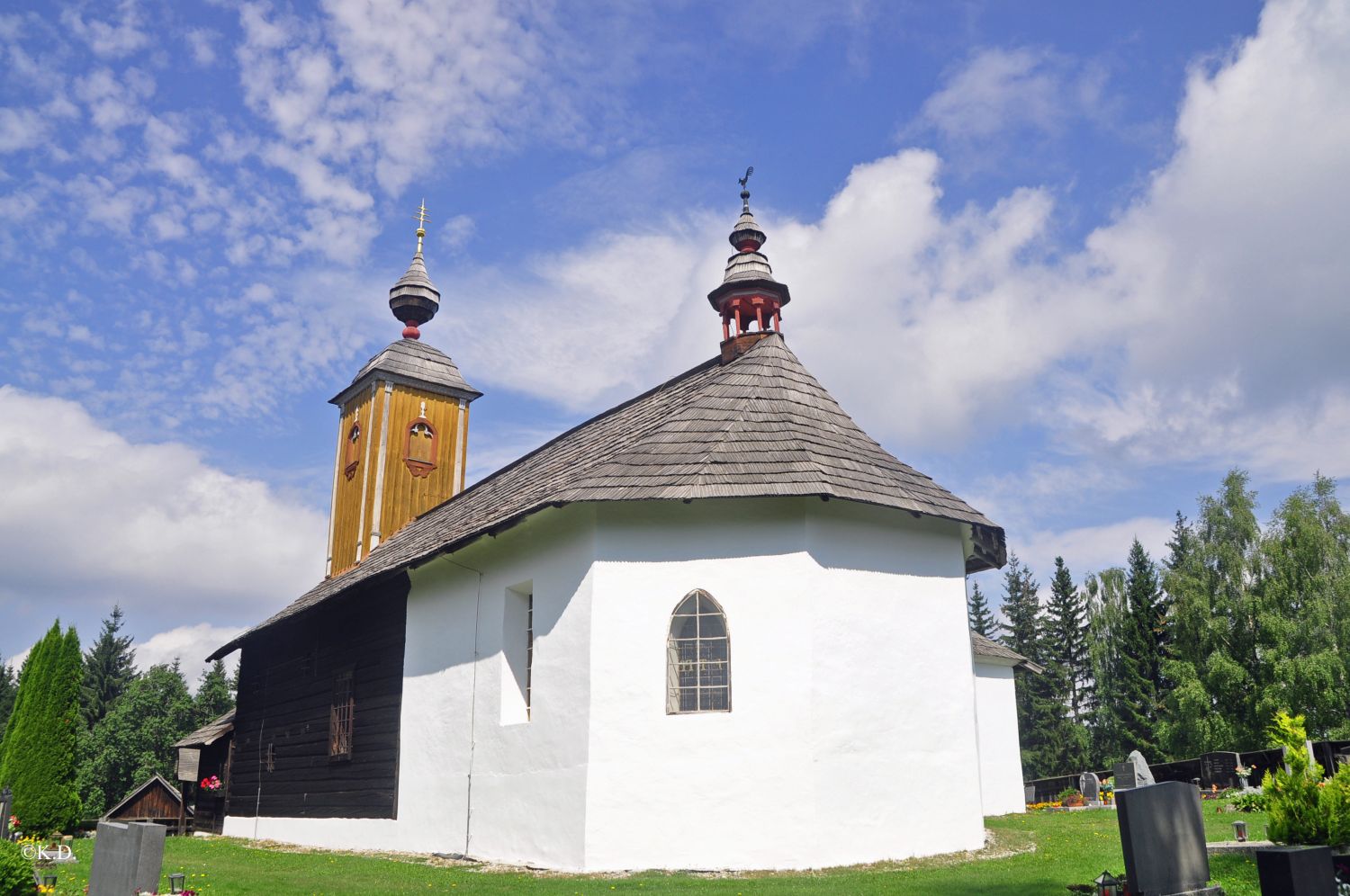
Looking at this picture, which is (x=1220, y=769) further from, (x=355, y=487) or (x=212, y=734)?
(x=212, y=734)

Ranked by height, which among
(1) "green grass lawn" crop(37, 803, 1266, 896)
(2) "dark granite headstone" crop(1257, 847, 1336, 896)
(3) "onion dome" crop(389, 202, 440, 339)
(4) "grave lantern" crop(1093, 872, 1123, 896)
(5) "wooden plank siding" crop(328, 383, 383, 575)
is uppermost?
(3) "onion dome" crop(389, 202, 440, 339)

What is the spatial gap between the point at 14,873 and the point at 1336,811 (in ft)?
37.6

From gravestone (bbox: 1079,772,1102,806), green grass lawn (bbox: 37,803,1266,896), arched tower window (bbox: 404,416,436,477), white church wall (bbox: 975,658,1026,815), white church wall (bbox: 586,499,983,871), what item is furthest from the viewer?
arched tower window (bbox: 404,416,436,477)

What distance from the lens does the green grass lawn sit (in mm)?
9578

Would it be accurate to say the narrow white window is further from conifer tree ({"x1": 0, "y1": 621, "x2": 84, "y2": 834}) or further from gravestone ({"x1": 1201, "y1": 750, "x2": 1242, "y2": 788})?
gravestone ({"x1": 1201, "y1": 750, "x2": 1242, "y2": 788})

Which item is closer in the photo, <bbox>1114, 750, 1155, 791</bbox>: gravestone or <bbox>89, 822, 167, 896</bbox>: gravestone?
<bbox>89, 822, 167, 896</bbox>: gravestone

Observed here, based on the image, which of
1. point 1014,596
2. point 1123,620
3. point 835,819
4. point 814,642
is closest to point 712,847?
point 835,819

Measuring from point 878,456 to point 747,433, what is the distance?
2010 mm

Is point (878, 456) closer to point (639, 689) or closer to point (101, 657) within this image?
point (639, 689)

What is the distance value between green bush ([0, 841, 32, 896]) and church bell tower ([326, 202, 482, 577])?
1377cm

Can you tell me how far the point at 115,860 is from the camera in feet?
29.6

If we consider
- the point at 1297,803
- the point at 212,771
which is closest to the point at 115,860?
the point at 1297,803

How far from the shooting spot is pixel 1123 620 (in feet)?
131

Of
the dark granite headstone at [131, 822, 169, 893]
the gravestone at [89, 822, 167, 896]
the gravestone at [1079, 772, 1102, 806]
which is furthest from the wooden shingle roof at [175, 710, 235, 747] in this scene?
the gravestone at [1079, 772, 1102, 806]
